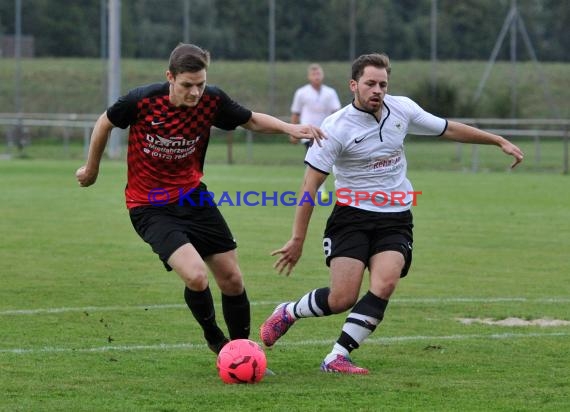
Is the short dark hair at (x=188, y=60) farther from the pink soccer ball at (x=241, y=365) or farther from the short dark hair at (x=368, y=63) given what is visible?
the pink soccer ball at (x=241, y=365)

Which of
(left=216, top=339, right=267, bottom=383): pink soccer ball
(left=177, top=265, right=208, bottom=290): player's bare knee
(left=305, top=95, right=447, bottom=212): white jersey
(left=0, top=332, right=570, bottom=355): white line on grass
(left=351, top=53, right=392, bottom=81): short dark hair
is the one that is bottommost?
(left=0, top=332, right=570, bottom=355): white line on grass

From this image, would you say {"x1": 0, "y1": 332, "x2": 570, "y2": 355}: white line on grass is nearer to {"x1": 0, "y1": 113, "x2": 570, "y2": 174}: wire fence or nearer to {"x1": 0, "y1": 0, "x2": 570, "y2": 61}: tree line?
{"x1": 0, "y1": 113, "x2": 570, "y2": 174}: wire fence

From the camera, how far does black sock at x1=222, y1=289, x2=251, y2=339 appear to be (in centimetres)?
721

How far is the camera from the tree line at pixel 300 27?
38.2 meters

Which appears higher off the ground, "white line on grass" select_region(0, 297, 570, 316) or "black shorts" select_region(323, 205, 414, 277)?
"black shorts" select_region(323, 205, 414, 277)

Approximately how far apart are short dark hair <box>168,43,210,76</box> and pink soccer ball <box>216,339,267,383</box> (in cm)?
160

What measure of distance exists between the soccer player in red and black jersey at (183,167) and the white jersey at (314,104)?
A: 13.8 m

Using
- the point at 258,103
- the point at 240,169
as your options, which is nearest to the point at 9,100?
the point at 258,103

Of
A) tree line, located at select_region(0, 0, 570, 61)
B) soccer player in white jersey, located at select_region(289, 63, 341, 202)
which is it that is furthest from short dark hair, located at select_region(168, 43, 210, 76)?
tree line, located at select_region(0, 0, 570, 61)

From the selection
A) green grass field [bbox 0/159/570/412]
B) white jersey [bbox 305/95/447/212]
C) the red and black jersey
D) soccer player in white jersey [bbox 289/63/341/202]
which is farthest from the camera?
soccer player in white jersey [bbox 289/63/341/202]

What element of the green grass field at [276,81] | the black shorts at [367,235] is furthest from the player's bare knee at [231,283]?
the green grass field at [276,81]

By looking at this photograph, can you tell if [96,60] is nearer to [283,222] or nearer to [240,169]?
[240,169]

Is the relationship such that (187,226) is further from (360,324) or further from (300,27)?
(300,27)

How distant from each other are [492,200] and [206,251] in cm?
1404
